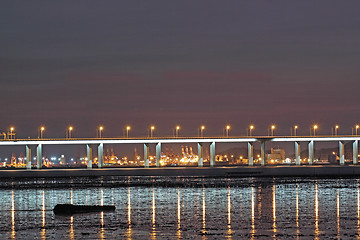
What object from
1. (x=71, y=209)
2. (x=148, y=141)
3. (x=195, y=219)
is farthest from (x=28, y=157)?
(x=195, y=219)

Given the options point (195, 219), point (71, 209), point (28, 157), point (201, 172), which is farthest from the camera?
point (201, 172)

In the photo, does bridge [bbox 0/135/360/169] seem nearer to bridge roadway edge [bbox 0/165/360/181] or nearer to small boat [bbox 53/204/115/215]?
bridge roadway edge [bbox 0/165/360/181]

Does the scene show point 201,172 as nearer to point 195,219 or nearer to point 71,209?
point 71,209

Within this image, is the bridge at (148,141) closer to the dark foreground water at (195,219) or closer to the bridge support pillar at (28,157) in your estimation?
the bridge support pillar at (28,157)

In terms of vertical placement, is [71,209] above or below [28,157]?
below

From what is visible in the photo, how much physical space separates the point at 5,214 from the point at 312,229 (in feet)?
75.8

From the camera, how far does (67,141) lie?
152 meters

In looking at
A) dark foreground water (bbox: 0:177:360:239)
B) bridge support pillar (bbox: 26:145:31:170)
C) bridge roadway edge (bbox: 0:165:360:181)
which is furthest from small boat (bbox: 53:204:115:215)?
bridge support pillar (bbox: 26:145:31:170)

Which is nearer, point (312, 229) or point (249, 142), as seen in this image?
point (312, 229)

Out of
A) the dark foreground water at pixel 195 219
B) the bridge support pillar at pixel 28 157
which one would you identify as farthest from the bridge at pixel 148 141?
the dark foreground water at pixel 195 219

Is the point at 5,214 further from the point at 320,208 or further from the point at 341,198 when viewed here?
the point at 341,198

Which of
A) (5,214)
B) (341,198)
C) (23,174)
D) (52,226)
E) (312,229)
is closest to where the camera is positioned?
(312,229)

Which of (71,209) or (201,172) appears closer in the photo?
(71,209)

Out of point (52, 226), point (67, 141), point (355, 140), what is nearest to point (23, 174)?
point (67, 141)
